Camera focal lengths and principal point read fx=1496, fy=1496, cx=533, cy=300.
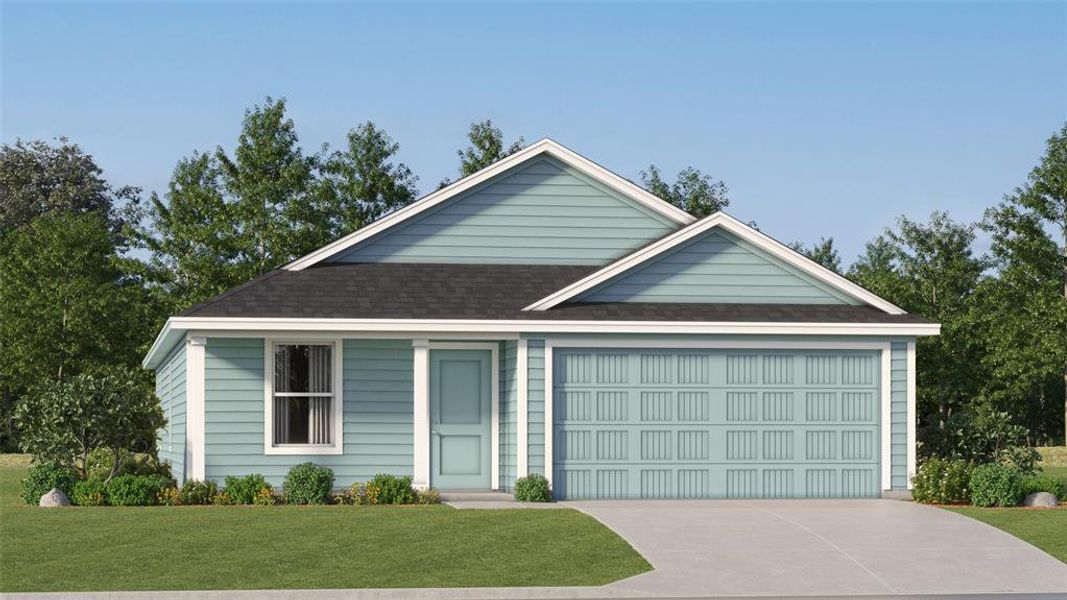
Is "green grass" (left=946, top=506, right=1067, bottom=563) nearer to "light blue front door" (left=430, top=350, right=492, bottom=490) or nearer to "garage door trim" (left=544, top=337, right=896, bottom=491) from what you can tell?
"garage door trim" (left=544, top=337, right=896, bottom=491)

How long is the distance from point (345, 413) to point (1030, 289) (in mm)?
35891

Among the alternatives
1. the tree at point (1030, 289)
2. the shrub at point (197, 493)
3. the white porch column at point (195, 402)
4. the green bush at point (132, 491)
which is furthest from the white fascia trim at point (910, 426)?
the tree at point (1030, 289)

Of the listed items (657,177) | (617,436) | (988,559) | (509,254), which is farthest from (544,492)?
(657,177)

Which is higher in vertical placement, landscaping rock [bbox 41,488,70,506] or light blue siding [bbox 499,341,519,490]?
light blue siding [bbox 499,341,519,490]

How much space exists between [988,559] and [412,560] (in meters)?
6.85

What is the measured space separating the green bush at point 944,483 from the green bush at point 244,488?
1043 centimetres

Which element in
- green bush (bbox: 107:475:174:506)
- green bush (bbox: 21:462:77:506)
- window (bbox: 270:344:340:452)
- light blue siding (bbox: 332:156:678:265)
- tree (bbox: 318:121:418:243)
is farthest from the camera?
tree (bbox: 318:121:418:243)

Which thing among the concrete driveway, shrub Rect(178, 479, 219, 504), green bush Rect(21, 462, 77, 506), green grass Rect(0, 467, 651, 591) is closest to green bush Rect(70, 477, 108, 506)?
green bush Rect(21, 462, 77, 506)

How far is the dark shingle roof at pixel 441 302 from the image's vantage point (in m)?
24.2

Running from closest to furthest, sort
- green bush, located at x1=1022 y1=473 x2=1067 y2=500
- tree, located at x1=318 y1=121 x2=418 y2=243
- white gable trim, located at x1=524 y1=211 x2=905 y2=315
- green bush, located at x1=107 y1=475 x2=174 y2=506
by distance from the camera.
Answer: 1. green bush, located at x1=107 y1=475 x2=174 y2=506
2. green bush, located at x1=1022 y1=473 x2=1067 y2=500
3. white gable trim, located at x1=524 y1=211 x2=905 y2=315
4. tree, located at x1=318 y1=121 x2=418 y2=243

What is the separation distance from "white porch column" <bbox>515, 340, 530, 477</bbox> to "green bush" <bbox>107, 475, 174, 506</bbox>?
567 centimetres

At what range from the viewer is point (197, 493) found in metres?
23.4

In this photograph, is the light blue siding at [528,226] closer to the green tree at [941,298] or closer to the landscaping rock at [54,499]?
the landscaping rock at [54,499]

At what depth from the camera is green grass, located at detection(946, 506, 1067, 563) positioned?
18.9 m
